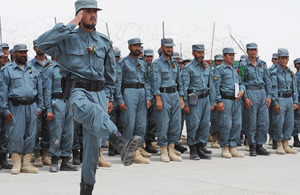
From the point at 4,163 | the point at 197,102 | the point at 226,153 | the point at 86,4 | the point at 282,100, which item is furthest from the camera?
the point at 282,100

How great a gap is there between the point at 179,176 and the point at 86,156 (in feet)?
7.69

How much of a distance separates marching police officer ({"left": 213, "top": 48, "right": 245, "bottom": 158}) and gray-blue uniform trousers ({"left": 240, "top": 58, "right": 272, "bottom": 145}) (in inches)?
10.0

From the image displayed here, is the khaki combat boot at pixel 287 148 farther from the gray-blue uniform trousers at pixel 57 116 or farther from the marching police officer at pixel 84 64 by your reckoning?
the marching police officer at pixel 84 64

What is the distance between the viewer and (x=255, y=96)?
959 cm

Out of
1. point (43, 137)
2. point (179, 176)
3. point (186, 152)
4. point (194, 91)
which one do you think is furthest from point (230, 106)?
point (43, 137)

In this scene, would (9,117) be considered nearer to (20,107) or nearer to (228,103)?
(20,107)

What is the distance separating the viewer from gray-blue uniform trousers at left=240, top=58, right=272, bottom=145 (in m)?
9.60

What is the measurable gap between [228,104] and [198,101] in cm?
60

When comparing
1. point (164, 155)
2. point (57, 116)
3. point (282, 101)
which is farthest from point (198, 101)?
point (57, 116)

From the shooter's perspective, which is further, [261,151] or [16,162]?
[261,151]

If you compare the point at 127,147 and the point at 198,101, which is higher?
the point at 127,147

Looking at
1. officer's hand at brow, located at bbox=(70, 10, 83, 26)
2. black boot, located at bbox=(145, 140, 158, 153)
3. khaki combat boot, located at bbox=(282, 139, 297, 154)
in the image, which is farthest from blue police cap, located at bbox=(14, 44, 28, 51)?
khaki combat boot, located at bbox=(282, 139, 297, 154)

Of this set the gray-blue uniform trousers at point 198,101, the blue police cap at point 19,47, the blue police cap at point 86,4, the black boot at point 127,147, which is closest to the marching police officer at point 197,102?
the gray-blue uniform trousers at point 198,101

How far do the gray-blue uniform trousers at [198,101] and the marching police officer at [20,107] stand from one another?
2818 mm
